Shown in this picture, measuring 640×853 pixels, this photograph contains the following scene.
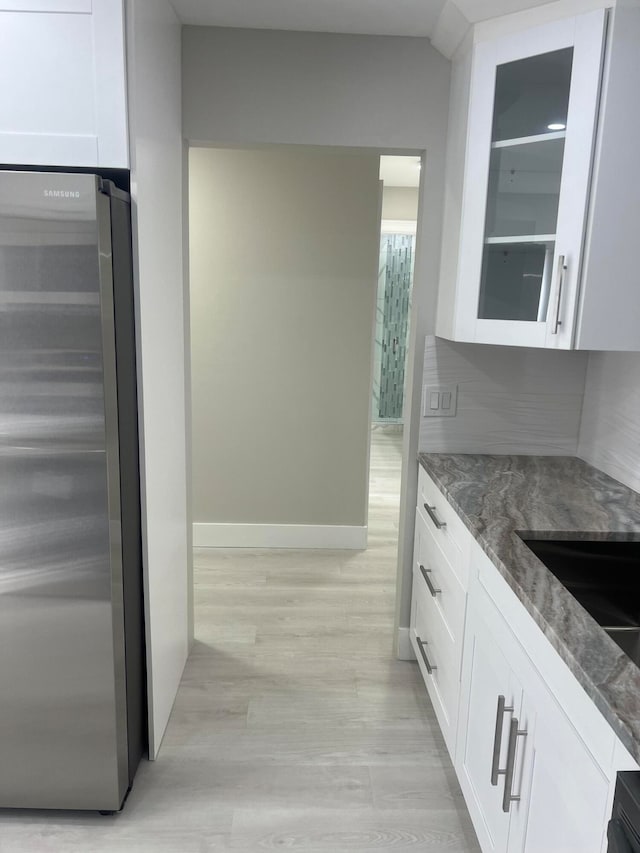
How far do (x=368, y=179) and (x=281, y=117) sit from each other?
4.20 feet

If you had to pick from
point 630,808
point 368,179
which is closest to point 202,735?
point 630,808

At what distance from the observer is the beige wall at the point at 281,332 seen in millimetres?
3488

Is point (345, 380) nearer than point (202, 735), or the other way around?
point (202, 735)

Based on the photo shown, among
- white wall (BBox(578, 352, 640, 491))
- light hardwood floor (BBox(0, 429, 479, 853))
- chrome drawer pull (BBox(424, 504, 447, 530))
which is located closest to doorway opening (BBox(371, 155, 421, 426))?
light hardwood floor (BBox(0, 429, 479, 853))

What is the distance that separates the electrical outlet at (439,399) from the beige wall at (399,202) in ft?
14.3

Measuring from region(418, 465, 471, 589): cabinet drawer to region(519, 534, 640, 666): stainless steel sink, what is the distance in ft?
0.76

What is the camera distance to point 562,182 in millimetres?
1758

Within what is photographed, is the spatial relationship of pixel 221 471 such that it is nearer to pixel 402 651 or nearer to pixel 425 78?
pixel 402 651

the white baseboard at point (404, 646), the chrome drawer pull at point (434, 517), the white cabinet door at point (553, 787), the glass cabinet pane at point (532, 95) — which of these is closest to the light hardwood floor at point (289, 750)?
the white baseboard at point (404, 646)

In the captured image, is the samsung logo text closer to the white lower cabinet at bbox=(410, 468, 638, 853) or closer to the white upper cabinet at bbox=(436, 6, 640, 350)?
the white upper cabinet at bbox=(436, 6, 640, 350)

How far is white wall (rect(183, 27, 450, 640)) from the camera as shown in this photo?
2262 mm

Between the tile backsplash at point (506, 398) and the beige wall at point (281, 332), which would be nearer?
the tile backsplash at point (506, 398)

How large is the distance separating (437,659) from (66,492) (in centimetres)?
132

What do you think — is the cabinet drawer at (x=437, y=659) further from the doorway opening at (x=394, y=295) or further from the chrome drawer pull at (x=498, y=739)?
the doorway opening at (x=394, y=295)
